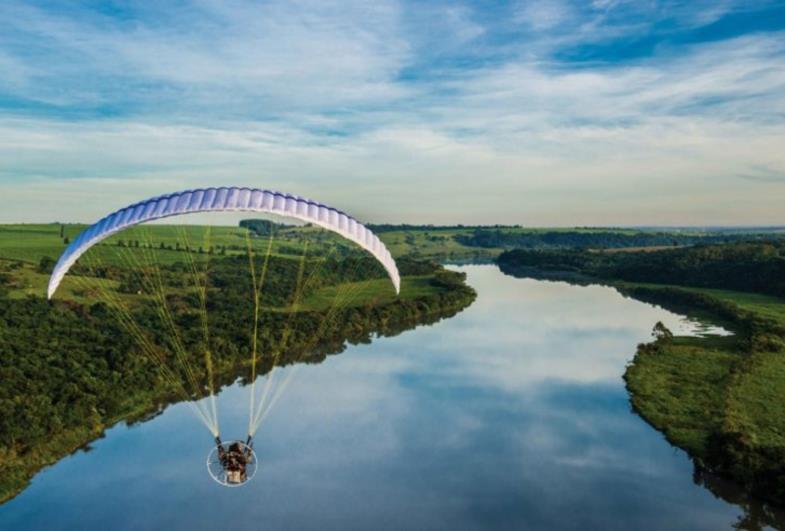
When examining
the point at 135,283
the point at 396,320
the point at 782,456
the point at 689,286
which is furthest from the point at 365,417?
the point at 689,286

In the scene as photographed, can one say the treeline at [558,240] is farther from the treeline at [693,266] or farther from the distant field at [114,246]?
the distant field at [114,246]

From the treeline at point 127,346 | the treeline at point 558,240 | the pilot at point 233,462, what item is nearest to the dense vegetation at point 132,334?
the treeline at point 127,346

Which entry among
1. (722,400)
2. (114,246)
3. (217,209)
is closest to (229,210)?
(217,209)

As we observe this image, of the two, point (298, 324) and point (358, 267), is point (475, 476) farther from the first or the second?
point (358, 267)

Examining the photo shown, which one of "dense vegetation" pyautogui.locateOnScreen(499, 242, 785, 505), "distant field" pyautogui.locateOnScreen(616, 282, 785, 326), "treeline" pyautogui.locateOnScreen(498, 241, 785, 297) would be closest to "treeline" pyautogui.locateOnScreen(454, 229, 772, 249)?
"treeline" pyautogui.locateOnScreen(498, 241, 785, 297)

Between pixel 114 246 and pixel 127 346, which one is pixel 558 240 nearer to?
pixel 114 246

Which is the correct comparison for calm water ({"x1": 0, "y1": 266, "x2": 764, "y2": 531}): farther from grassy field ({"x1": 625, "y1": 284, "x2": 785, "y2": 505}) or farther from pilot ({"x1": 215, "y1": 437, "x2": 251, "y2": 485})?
pilot ({"x1": 215, "y1": 437, "x2": 251, "y2": 485})
